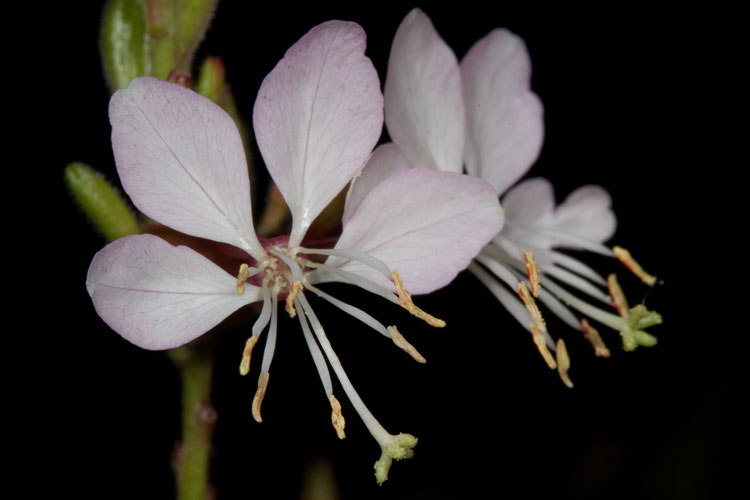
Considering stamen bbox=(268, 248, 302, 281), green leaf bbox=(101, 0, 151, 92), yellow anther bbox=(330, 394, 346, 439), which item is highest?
green leaf bbox=(101, 0, 151, 92)

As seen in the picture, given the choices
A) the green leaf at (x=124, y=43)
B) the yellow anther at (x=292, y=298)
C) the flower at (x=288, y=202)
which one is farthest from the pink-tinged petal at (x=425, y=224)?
the green leaf at (x=124, y=43)


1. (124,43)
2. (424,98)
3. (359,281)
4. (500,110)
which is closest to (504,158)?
(500,110)

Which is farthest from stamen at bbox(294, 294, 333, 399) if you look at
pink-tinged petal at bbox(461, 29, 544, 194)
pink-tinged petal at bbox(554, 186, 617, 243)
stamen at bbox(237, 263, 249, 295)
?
pink-tinged petal at bbox(554, 186, 617, 243)

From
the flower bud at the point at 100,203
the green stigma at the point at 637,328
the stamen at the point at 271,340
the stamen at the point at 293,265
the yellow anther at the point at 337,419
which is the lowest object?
the green stigma at the point at 637,328

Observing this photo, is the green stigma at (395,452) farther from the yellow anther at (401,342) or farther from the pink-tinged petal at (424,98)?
the pink-tinged petal at (424,98)

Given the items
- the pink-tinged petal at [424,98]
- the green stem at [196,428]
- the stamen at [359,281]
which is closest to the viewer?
the stamen at [359,281]

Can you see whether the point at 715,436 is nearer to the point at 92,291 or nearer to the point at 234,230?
the point at 234,230

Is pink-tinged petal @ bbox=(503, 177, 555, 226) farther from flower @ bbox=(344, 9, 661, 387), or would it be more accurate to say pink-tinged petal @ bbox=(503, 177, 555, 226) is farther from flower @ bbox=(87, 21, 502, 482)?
flower @ bbox=(87, 21, 502, 482)
